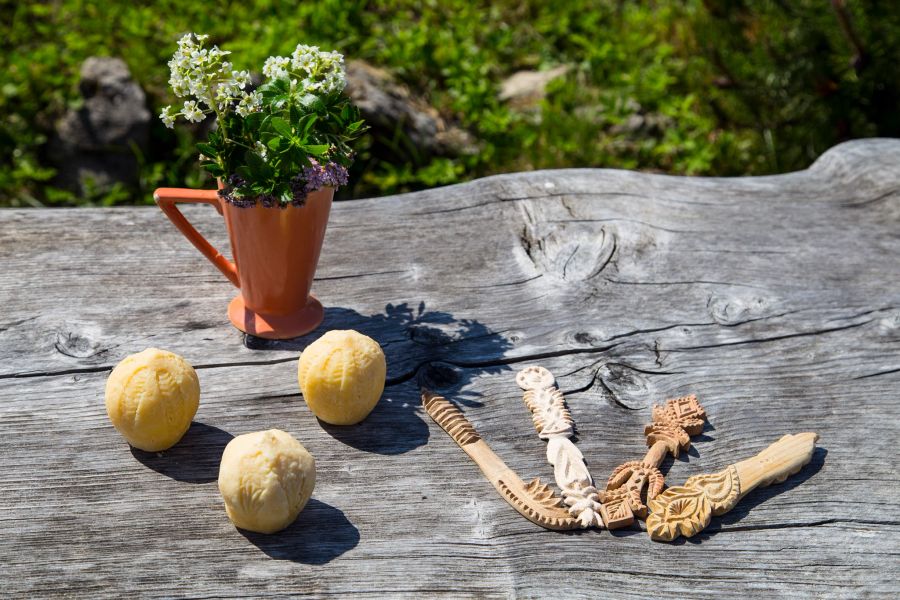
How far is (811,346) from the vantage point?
1.96 metres

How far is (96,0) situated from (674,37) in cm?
284

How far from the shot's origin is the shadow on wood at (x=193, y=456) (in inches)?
60.8

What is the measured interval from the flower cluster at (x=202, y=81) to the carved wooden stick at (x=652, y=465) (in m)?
0.92

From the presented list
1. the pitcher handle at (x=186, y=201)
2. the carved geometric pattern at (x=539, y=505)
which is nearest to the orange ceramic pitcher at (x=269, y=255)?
the pitcher handle at (x=186, y=201)

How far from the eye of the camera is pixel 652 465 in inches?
63.2

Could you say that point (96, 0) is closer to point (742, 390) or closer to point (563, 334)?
point (563, 334)

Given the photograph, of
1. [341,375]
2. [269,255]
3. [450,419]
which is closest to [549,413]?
[450,419]

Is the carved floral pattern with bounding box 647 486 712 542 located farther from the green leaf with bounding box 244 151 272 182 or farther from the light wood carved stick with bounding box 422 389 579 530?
the green leaf with bounding box 244 151 272 182

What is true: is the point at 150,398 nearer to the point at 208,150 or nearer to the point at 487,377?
the point at 208,150

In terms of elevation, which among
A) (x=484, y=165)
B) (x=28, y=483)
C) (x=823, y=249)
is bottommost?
(x=484, y=165)

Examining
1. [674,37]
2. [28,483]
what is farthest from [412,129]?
[28,483]

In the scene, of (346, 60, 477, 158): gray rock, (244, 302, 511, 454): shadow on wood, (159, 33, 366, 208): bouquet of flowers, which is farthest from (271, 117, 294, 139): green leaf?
(346, 60, 477, 158): gray rock

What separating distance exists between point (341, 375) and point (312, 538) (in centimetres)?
28

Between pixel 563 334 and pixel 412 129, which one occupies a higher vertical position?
pixel 563 334
